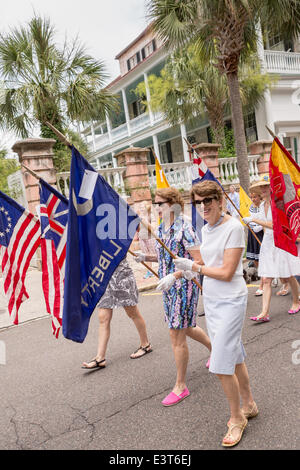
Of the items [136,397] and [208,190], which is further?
[136,397]

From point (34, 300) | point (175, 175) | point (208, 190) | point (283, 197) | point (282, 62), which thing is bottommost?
point (34, 300)

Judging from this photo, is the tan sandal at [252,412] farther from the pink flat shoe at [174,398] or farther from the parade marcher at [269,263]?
the parade marcher at [269,263]

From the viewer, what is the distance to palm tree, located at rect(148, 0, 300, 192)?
9.27 m

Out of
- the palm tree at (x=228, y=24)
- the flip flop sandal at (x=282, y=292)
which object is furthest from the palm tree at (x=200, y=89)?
the flip flop sandal at (x=282, y=292)

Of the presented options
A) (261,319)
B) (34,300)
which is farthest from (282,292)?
(34,300)

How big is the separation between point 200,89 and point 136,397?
573 inches

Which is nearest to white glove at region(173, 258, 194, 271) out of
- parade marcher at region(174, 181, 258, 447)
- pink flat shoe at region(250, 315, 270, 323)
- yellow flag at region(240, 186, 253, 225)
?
parade marcher at region(174, 181, 258, 447)

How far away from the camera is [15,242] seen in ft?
15.0

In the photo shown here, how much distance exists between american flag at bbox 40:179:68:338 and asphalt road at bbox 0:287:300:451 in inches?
25.7

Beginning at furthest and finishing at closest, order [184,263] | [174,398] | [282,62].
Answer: [282,62] < [174,398] < [184,263]

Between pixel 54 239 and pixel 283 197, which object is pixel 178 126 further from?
pixel 54 239

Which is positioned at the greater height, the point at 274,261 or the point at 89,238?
the point at 89,238

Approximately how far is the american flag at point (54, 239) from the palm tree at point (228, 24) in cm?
684
